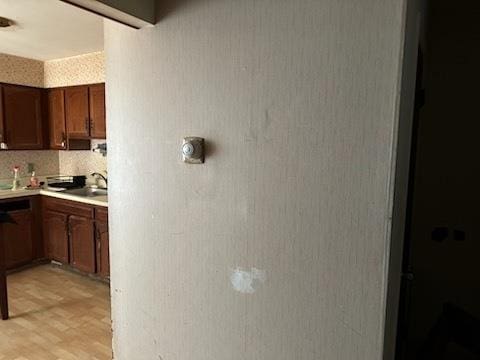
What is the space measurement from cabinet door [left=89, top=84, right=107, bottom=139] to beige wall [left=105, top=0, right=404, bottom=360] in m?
2.25

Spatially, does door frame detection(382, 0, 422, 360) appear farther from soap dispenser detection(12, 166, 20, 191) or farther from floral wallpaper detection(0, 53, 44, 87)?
floral wallpaper detection(0, 53, 44, 87)

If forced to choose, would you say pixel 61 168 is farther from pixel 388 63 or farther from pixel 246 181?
pixel 388 63

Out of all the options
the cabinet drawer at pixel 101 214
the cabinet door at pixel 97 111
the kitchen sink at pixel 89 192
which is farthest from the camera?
the kitchen sink at pixel 89 192

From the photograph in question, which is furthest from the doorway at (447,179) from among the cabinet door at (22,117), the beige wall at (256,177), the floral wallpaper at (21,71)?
the floral wallpaper at (21,71)

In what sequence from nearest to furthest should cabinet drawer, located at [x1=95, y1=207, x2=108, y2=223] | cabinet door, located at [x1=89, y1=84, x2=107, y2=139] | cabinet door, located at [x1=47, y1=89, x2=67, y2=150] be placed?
cabinet drawer, located at [x1=95, y1=207, x2=108, y2=223], cabinet door, located at [x1=89, y1=84, x2=107, y2=139], cabinet door, located at [x1=47, y1=89, x2=67, y2=150]

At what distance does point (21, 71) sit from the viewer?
3.78 m

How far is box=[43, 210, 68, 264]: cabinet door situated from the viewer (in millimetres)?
3576

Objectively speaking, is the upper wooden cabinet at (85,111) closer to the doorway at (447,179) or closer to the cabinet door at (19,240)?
the cabinet door at (19,240)

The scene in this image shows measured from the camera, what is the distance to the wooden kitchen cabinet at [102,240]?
3.23m

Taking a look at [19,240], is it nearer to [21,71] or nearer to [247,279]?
[21,71]

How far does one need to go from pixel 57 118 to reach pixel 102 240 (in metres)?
1.66

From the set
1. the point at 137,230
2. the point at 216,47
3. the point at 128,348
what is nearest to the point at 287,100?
the point at 216,47

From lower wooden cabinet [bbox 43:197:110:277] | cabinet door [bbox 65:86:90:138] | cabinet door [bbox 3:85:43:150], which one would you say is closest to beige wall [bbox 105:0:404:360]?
lower wooden cabinet [bbox 43:197:110:277]

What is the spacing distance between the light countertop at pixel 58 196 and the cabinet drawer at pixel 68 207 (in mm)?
45
